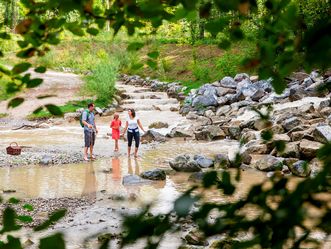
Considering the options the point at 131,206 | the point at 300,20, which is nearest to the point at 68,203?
the point at 131,206

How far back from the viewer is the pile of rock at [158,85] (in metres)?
30.4

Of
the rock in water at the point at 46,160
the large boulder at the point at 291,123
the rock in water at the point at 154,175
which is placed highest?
the large boulder at the point at 291,123

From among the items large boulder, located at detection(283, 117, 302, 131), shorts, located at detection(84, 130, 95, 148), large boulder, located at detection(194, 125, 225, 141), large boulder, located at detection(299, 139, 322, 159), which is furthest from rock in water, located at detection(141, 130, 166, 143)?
large boulder, located at detection(299, 139, 322, 159)

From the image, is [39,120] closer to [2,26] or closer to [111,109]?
[111,109]

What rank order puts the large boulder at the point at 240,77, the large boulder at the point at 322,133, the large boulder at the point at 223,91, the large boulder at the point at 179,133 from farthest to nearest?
the large boulder at the point at 240,77 < the large boulder at the point at 223,91 < the large boulder at the point at 179,133 < the large boulder at the point at 322,133

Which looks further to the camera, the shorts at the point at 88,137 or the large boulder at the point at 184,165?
the shorts at the point at 88,137

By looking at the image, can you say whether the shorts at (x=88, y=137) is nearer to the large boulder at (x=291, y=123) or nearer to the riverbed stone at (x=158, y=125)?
the large boulder at (x=291, y=123)

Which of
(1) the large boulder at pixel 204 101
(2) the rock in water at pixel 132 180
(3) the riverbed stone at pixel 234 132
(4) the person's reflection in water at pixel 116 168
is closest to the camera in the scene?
(2) the rock in water at pixel 132 180

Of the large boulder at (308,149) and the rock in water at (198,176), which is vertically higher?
the rock in water at (198,176)

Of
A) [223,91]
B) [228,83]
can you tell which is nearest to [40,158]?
[223,91]

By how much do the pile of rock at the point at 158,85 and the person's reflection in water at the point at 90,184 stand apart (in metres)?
14.6

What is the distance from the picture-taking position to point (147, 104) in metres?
28.2

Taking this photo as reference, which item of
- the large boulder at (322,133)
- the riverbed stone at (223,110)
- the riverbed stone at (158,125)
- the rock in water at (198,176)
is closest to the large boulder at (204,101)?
the riverbed stone at (223,110)

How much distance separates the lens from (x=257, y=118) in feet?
58.5
